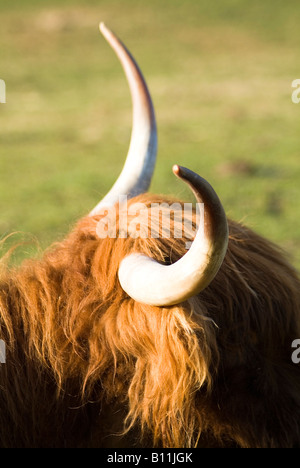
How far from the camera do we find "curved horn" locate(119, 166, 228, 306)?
5.59 feet

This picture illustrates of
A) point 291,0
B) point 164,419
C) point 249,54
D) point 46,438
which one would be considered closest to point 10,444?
point 46,438

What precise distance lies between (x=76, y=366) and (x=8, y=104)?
37.5 ft

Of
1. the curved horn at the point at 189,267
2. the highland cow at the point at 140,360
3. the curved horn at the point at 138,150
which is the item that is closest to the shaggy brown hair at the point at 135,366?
the highland cow at the point at 140,360

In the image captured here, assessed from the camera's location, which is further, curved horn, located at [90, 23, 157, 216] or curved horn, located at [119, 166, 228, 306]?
curved horn, located at [90, 23, 157, 216]

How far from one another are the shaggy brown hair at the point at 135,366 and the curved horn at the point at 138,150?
396 mm

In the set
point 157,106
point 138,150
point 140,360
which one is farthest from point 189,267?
point 157,106

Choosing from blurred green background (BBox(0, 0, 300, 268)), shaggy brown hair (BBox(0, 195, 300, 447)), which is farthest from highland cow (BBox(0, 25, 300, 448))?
blurred green background (BBox(0, 0, 300, 268))

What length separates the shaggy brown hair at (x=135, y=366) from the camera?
2.15 meters

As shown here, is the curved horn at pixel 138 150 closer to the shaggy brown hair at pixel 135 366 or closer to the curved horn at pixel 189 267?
the shaggy brown hair at pixel 135 366

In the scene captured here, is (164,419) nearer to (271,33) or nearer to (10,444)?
(10,444)

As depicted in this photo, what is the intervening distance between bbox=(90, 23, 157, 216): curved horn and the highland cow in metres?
0.35

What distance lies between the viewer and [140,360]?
2.15 metres

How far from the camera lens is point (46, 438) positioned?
224cm

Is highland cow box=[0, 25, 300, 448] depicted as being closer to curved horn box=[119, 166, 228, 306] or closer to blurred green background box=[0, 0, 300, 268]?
curved horn box=[119, 166, 228, 306]
